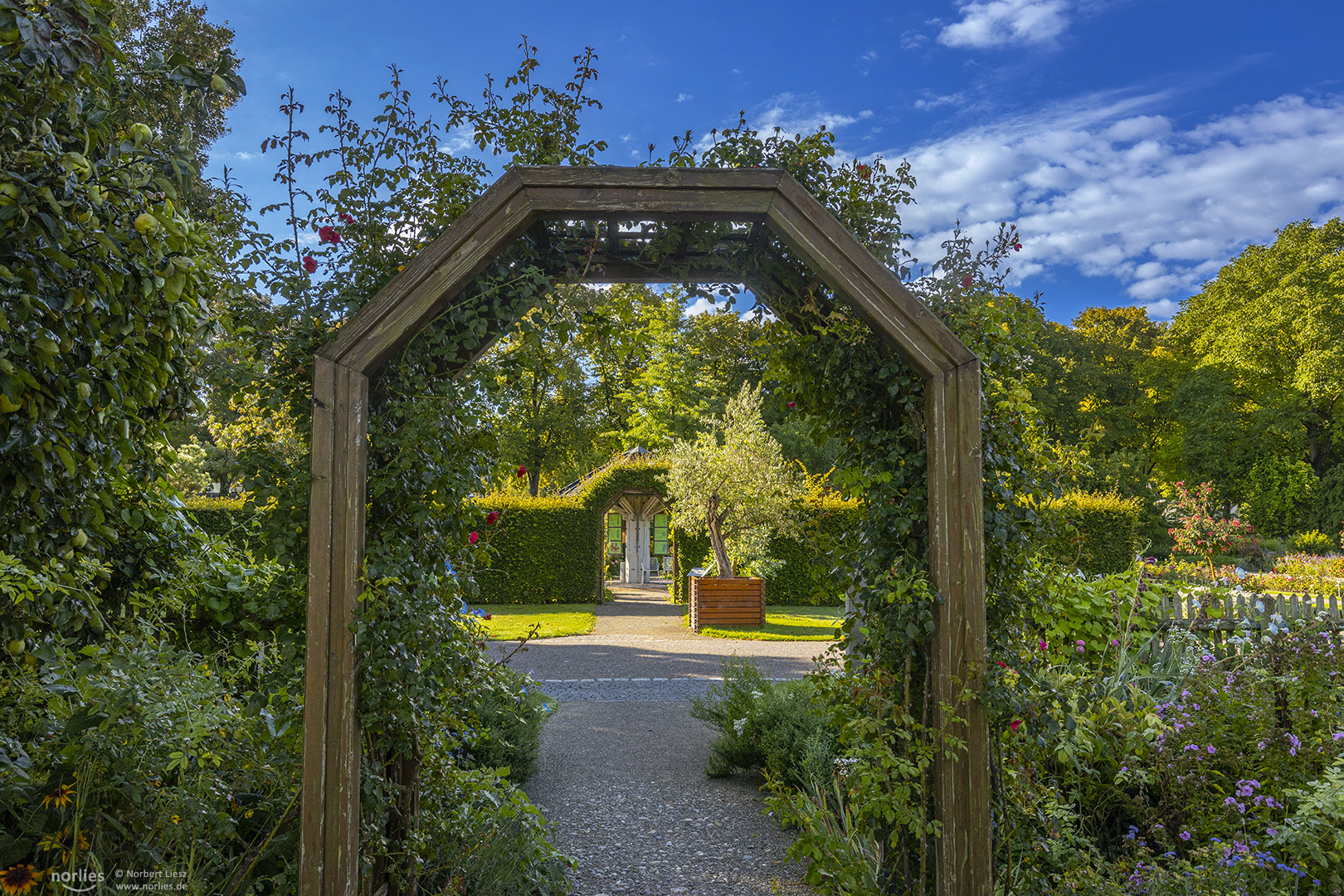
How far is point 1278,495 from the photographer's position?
23297 millimetres

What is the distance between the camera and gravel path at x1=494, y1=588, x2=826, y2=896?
342cm

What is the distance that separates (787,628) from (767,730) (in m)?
7.15

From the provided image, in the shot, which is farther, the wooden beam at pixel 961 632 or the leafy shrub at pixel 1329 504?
the leafy shrub at pixel 1329 504

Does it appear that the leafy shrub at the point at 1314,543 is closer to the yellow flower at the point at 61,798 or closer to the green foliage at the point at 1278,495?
the green foliage at the point at 1278,495

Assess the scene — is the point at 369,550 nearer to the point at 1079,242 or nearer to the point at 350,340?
the point at 350,340

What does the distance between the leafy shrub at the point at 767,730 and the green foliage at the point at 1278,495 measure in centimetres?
2476

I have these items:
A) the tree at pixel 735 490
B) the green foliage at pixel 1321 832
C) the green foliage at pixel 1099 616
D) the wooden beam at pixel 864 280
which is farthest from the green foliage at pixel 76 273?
the tree at pixel 735 490

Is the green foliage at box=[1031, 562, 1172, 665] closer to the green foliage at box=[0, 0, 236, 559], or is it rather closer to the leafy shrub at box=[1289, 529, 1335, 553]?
the green foliage at box=[0, 0, 236, 559]

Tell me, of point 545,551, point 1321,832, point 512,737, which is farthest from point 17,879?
point 545,551

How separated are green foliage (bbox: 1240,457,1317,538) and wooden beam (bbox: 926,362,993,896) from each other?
26326 millimetres

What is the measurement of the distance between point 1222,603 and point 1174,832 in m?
3.01

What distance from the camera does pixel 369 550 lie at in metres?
2.43

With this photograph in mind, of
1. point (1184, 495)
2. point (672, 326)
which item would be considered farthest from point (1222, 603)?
point (672, 326)

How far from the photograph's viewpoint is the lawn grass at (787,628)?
Result: 10.5m
